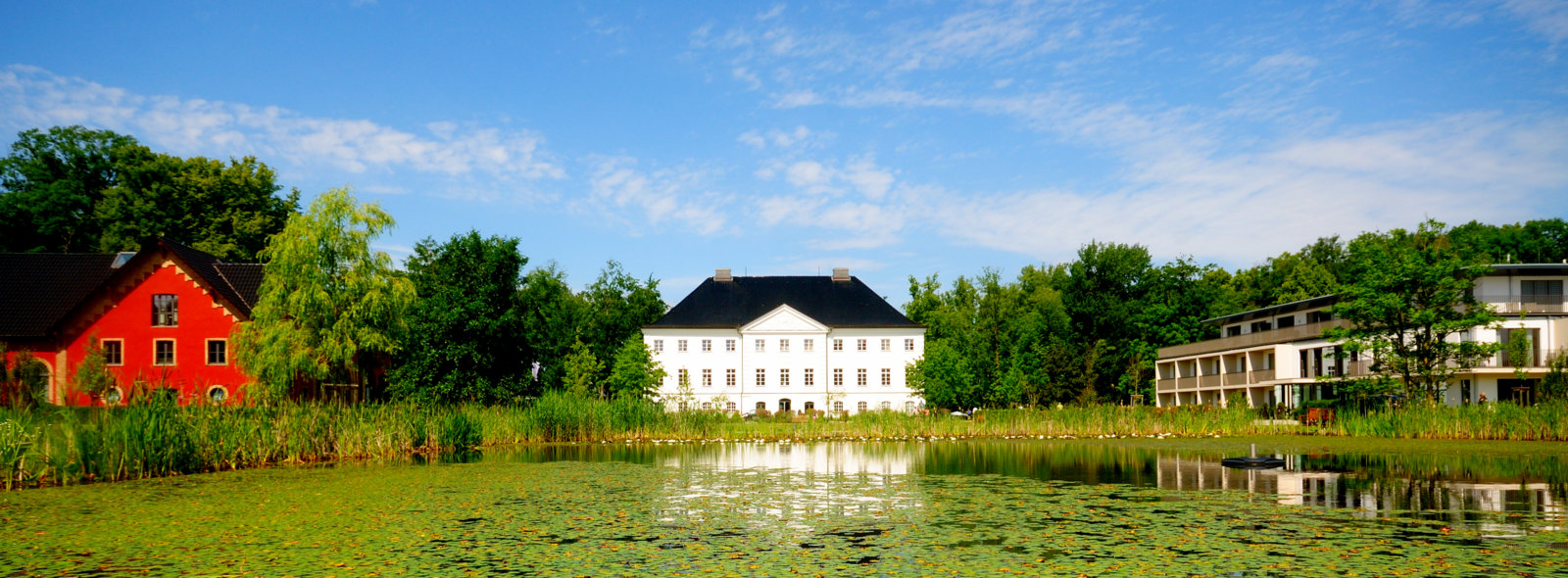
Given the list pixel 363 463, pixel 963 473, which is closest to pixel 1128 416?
pixel 963 473

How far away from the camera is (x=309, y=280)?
1332 inches

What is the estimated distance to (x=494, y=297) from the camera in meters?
39.0

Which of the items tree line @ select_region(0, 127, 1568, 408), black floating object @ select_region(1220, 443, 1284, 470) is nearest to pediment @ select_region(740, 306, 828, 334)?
tree line @ select_region(0, 127, 1568, 408)

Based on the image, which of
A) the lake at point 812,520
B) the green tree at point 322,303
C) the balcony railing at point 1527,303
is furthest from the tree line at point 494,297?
the lake at point 812,520

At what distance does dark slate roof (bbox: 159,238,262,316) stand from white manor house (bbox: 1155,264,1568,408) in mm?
40247

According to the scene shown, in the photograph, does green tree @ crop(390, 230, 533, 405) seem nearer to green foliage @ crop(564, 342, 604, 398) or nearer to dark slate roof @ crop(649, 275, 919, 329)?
green foliage @ crop(564, 342, 604, 398)

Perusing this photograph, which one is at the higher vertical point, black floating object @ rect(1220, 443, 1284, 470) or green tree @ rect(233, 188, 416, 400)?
green tree @ rect(233, 188, 416, 400)

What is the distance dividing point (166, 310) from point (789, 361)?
36324 mm

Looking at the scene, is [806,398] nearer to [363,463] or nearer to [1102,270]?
[1102,270]

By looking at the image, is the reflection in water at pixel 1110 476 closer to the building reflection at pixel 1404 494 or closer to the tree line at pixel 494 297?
the building reflection at pixel 1404 494

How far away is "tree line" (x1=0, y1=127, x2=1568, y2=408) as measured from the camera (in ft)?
114

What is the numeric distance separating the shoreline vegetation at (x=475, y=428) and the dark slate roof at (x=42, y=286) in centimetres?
2563

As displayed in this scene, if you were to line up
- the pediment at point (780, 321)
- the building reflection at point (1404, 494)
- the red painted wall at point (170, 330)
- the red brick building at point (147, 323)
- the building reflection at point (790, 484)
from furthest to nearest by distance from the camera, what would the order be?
the pediment at point (780, 321) < the red painted wall at point (170, 330) < the red brick building at point (147, 323) < the building reflection at point (790, 484) < the building reflection at point (1404, 494)

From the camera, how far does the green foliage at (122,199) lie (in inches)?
2053
